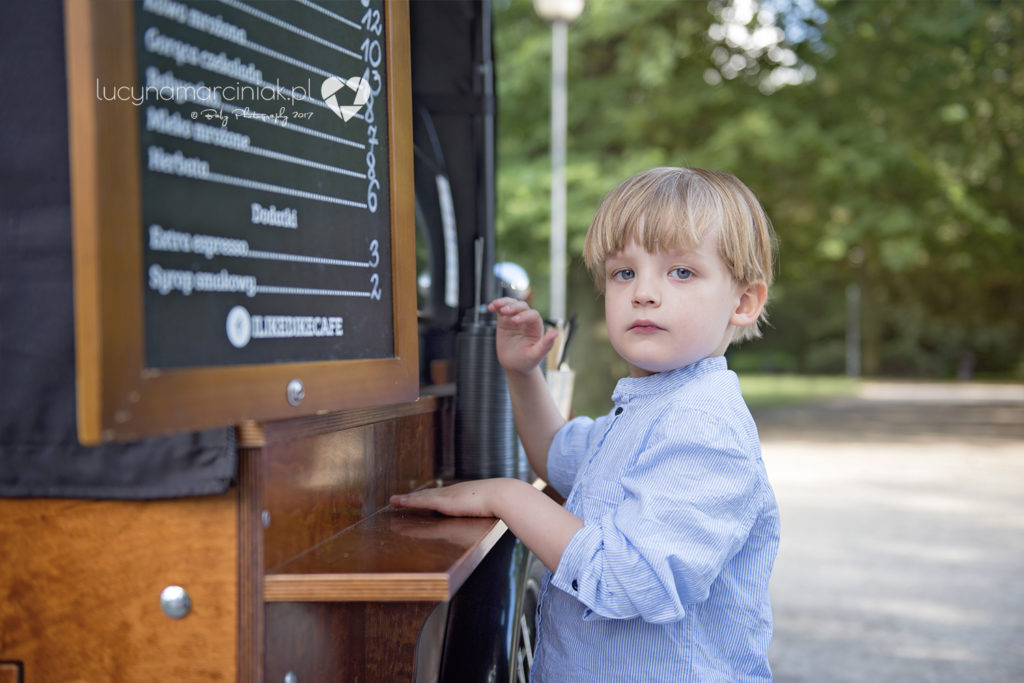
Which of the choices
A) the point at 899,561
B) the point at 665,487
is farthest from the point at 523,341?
the point at 899,561

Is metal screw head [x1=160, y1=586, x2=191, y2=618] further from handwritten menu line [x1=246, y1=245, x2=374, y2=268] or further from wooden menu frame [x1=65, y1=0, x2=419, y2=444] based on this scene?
handwritten menu line [x1=246, y1=245, x2=374, y2=268]

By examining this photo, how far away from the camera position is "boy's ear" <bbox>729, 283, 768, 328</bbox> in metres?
1.62

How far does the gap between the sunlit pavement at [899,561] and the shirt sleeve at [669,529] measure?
303 cm

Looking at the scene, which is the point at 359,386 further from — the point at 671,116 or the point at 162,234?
the point at 671,116

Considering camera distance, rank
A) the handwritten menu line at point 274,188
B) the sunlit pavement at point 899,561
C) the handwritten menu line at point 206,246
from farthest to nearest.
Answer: the sunlit pavement at point 899,561, the handwritten menu line at point 274,188, the handwritten menu line at point 206,246

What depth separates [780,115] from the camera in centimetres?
1229

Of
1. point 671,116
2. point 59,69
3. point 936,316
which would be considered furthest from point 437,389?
point 936,316

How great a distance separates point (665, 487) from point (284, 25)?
2.58 feet

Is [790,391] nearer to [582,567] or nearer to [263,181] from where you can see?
→ [582,567]

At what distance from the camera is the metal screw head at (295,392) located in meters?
1.15

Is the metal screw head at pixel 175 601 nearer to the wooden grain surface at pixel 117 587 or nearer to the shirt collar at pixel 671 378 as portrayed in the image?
the wooden grain surface at pixel 117 587

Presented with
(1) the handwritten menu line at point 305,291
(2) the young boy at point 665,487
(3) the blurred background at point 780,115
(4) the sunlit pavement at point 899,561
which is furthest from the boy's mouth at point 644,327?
(3) the blurred background at point 780,115

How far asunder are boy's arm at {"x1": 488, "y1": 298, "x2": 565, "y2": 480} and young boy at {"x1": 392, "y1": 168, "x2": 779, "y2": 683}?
0.03 meters

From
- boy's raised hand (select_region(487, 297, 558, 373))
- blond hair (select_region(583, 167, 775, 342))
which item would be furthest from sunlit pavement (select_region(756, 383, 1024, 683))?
blond hair (select_region(583, 167, 775, 342))
